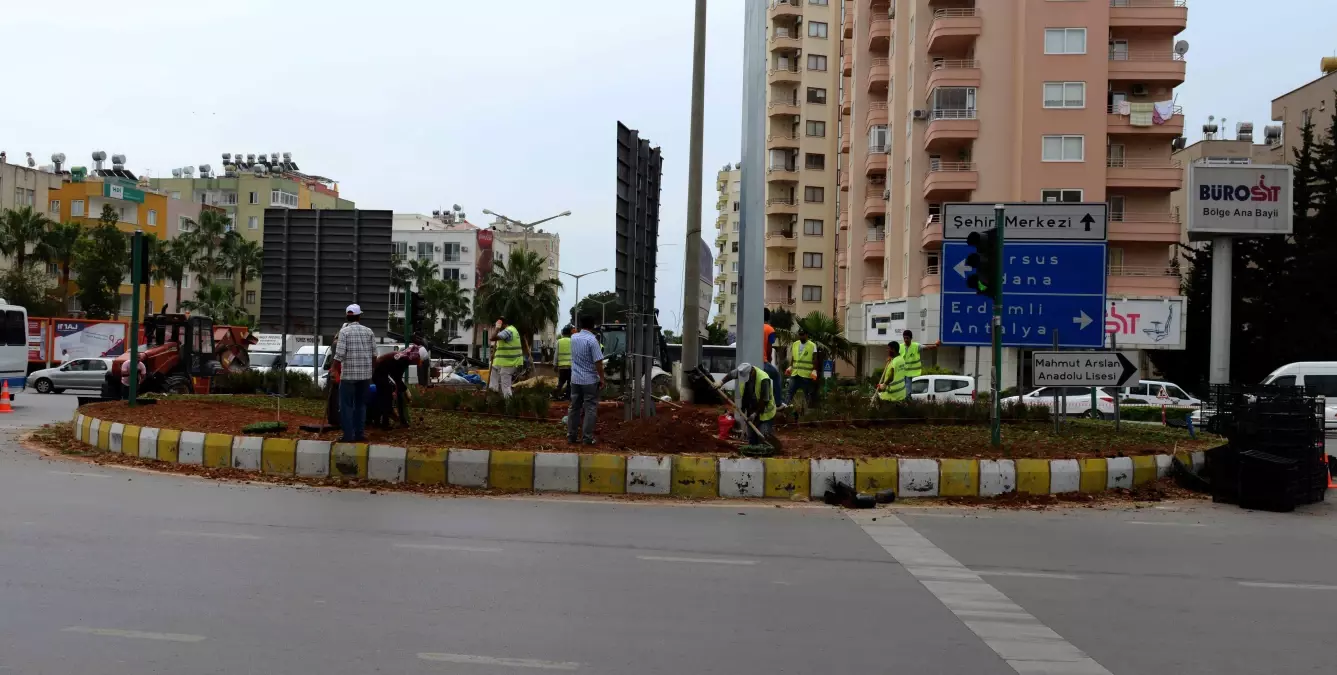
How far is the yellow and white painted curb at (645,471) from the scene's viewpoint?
1218cm

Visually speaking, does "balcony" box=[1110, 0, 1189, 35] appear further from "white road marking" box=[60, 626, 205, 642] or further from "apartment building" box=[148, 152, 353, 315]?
"apartment building" box=[148, 152, 353, 315]

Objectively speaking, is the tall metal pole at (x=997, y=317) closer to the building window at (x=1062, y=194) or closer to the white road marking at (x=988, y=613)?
the white road marking at (x=988, y=613)

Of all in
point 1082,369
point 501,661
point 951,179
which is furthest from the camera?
point 951,179

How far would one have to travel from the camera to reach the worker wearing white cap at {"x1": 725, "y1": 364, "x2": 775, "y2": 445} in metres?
13.5

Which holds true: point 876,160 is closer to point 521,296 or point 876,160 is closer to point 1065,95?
point 1065,95

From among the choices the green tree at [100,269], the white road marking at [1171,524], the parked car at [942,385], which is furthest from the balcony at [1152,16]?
the green tree at [100,269]

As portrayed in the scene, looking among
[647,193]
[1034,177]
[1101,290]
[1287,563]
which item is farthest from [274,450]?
[1034,177]

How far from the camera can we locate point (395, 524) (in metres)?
9.46

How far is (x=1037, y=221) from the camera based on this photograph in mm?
16516

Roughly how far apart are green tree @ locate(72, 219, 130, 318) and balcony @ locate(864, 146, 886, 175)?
152ft

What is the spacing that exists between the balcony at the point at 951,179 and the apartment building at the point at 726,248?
55.5 m

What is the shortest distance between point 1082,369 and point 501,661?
488 inches

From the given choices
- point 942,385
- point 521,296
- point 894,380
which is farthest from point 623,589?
point 521,296

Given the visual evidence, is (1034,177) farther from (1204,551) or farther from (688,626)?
(688,626)
